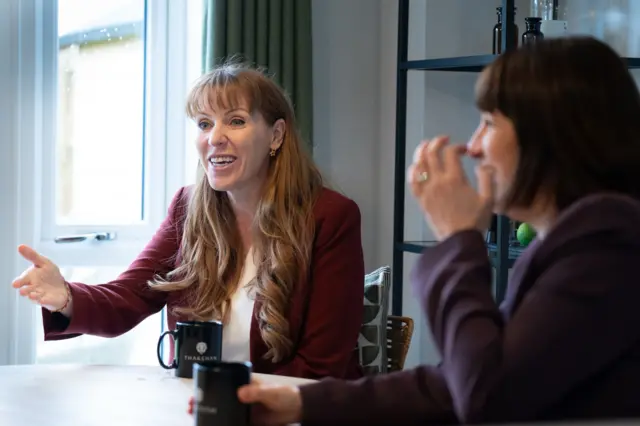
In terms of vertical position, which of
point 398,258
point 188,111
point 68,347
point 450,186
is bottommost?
point 68,347

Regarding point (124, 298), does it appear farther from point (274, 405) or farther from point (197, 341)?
point (274, 405)

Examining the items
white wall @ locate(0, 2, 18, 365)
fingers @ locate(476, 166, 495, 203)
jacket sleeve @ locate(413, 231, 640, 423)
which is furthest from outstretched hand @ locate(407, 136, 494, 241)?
white wall @ locate(0, 2, 18, 365)

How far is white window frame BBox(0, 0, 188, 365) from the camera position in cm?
291

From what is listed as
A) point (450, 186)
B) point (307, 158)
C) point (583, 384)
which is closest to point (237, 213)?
point (307, 158)

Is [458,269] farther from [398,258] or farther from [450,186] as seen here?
[398,258]

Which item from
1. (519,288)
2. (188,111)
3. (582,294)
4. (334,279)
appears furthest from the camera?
(188,111)

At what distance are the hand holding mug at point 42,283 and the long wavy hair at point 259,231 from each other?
0.25m

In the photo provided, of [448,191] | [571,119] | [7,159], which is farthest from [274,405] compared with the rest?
[7,159]

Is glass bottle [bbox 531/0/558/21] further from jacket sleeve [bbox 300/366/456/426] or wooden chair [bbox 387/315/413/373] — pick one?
jacket sleeve [bbox 300/366/456/426]

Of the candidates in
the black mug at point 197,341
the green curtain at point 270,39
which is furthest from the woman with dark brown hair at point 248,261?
the green curtain at point 270,39

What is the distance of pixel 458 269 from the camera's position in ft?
3.59

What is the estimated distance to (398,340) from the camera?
84.0 inches

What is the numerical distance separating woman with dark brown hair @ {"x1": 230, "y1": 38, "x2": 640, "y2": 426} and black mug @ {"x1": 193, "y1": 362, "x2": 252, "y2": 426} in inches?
0.8

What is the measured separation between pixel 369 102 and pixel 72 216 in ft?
3.60
